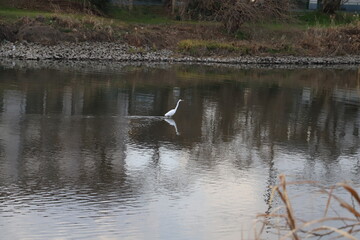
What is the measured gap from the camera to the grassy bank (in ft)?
141

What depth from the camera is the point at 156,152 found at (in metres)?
16.8

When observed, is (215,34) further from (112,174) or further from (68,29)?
(112,174)

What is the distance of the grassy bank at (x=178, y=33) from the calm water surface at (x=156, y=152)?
37.5ft

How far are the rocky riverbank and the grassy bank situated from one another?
0.71 metres

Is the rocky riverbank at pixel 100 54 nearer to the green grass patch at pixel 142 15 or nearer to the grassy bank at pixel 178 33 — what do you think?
the grassy bank at pixel 178 33

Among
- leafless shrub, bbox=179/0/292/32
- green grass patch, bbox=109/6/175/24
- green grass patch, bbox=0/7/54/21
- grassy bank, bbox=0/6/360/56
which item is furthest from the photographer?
green grass patch, bbox=109/6/175/24

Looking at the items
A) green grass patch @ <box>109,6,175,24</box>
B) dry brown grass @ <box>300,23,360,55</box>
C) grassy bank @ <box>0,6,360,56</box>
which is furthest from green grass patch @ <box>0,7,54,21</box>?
dry brown grass @ <box>300,23,360,55</box>

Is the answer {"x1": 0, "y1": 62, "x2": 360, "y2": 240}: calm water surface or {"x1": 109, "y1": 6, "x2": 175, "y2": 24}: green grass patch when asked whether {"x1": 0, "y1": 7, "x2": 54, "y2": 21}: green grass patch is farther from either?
{"x1": 0, "y1": 62, "x2": 360, "y2": 240}: calm water surface

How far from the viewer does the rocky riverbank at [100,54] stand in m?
39.9

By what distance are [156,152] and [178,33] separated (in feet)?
102

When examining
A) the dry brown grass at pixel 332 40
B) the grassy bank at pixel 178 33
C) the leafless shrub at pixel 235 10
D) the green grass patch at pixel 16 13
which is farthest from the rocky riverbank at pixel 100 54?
the dry brown grass at pixel 332 40

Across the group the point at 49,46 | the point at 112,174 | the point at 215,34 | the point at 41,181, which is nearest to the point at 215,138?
the point at 112,174

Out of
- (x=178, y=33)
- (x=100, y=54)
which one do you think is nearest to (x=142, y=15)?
(x=178, y=33)

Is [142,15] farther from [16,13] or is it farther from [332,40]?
[332,40]
